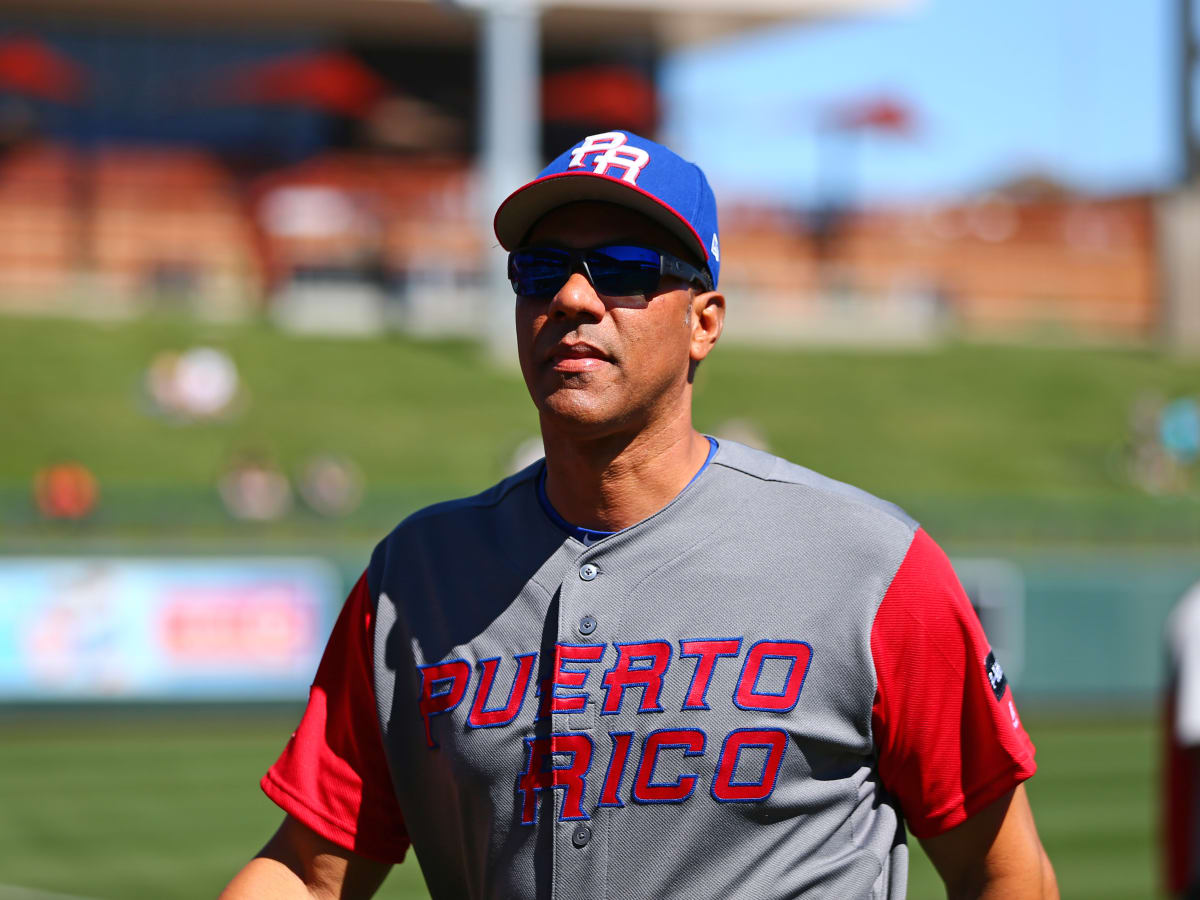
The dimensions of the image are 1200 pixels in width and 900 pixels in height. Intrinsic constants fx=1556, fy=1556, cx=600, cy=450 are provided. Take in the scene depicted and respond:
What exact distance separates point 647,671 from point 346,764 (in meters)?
0.57

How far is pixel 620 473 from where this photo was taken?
8.28 feet

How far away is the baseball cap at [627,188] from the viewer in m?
2.40

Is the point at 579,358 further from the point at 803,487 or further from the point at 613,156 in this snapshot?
the point at 803,487

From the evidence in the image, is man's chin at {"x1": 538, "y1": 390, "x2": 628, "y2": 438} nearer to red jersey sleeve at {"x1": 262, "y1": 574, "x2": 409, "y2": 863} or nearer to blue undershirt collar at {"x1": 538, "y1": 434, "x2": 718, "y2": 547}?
blue undershirt collar at {"x1": 538, "y1": 434, "x2": 718, "y2": 547}

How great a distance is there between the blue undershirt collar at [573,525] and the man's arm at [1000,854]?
0.69 m

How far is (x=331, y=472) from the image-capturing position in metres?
21.0

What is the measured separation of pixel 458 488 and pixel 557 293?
58.1 ft

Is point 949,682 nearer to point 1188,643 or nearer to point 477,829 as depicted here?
point 477,829

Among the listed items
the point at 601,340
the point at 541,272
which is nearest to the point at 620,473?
the point at 601,340

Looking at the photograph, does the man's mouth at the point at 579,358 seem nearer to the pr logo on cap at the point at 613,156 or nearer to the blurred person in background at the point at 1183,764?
the pr logo on cap at the point at 613,156

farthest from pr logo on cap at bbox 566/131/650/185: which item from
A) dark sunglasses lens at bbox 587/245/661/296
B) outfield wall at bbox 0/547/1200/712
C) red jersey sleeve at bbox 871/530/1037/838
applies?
outfield wall at bbox 0/547/1200/712

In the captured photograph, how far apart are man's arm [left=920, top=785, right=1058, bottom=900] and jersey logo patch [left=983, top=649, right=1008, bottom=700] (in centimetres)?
15

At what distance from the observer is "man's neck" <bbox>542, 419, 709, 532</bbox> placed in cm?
251

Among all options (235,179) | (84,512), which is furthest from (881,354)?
(84,512)
